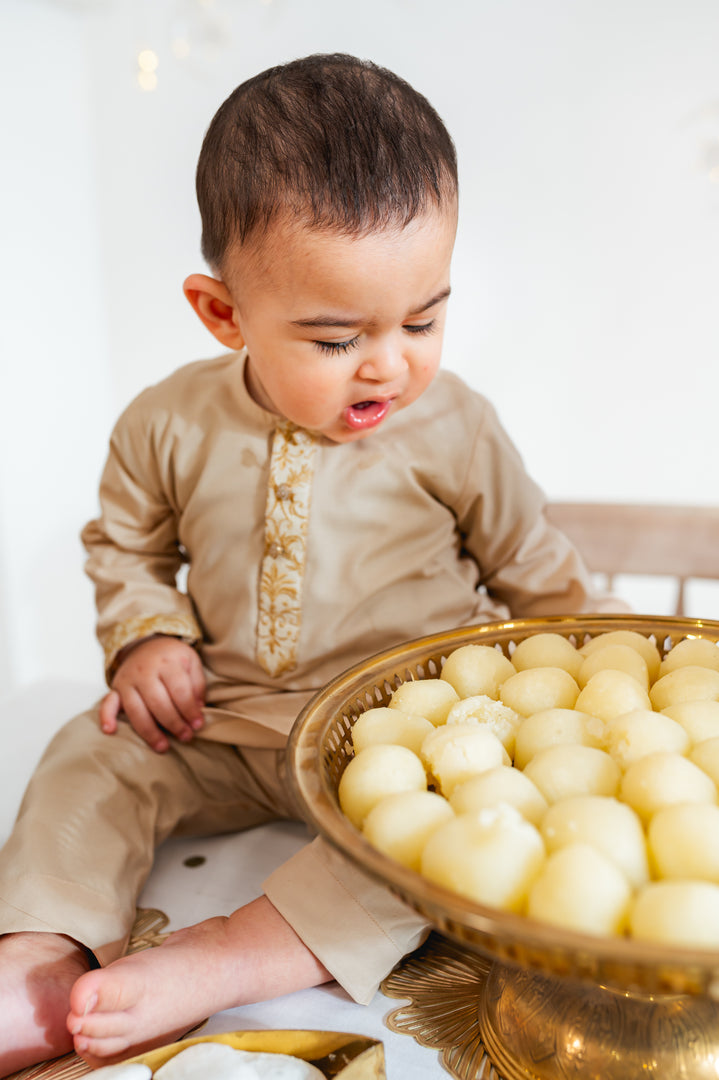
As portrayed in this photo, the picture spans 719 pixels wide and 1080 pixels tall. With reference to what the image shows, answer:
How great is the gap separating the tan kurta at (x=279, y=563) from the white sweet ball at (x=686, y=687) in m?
0.27

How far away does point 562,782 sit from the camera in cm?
43

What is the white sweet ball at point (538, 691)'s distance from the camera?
51 cm

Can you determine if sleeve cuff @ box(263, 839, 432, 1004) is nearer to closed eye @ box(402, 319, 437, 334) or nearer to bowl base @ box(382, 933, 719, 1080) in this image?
bowl base @ box(382, 933, 719, 1080)

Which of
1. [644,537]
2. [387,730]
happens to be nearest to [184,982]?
[387,730]

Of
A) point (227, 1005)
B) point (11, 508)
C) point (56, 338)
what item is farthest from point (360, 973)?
point (56, 338)

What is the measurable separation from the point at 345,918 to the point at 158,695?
0.92 feet

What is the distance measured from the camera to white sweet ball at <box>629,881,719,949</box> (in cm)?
33

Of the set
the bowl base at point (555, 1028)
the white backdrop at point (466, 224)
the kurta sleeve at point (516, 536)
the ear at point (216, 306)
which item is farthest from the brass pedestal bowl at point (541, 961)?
the white backdrop at point (466, 224)

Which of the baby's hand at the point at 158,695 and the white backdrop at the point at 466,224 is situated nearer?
the baby's hand at the point at 158,695

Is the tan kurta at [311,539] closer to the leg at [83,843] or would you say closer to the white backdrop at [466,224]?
the leg at [83,843]

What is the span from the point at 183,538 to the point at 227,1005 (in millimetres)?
413

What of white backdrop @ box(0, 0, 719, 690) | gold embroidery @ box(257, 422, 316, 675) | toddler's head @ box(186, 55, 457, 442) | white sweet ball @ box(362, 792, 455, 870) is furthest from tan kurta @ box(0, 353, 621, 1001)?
white backdrop @ box(0, 0, 719, 690)

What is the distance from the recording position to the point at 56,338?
1.97 metres

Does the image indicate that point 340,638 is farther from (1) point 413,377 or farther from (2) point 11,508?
(2) point 11,508
